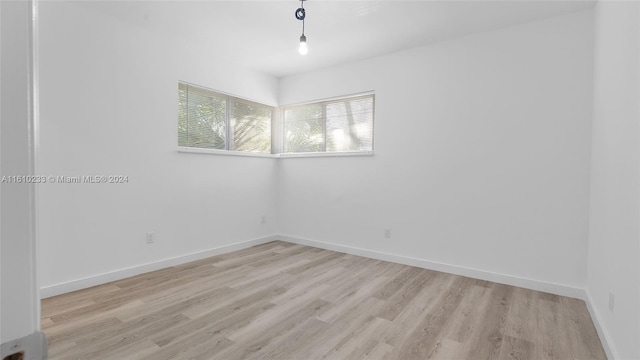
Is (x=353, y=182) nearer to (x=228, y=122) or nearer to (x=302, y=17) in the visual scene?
(x=228, y=122)

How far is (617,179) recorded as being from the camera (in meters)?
1.78

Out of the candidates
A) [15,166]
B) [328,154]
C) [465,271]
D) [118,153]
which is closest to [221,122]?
[118,153]

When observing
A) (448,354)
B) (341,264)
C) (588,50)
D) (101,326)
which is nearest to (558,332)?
(448,354)

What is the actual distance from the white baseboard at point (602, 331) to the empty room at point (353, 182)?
0.9 inches

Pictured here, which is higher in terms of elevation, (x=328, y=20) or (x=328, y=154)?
(x=328, y=20)

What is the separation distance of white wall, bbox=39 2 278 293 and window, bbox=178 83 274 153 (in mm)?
150

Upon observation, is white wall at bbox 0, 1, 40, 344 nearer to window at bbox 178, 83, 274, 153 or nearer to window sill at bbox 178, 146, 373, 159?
window sill at bbox 178, 146, 373, 159

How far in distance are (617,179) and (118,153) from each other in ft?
12.4

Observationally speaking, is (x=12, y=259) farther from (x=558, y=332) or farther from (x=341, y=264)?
(x=341, y=264)

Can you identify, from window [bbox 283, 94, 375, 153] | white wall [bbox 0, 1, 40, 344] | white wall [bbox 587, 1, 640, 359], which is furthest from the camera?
window [bbox 283, 94, 375, 153]

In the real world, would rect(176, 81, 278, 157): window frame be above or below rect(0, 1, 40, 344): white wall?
above

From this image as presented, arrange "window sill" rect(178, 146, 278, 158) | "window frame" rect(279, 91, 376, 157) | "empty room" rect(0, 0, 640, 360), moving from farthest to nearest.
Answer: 1. "window frame" rect(279, 91, 376, 157)
2. "window sill" rect(178, 146, 278, 158)
3. "empty room" rect(0, 0, 640, 360)

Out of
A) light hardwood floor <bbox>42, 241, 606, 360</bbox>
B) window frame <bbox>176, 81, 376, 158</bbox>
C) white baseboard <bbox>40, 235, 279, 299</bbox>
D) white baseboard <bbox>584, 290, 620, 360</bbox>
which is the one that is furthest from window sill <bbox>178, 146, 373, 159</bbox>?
white baseboard <bbox>584, 290, 620, 360</bbox>

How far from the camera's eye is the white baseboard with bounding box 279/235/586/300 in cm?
272
